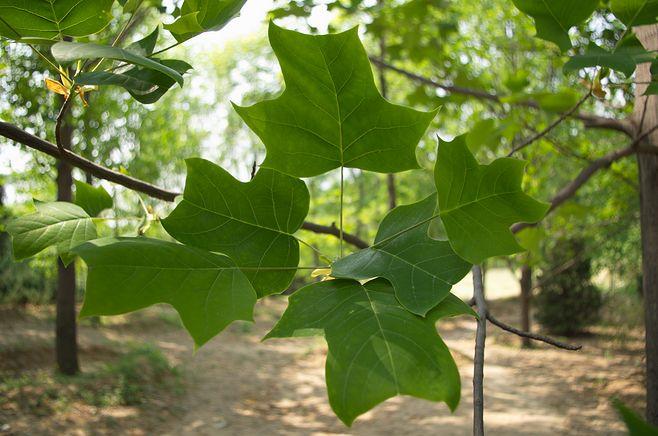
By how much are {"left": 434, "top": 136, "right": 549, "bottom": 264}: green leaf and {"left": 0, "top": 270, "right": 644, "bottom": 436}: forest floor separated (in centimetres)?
455

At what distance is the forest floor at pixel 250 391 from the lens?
244 inches

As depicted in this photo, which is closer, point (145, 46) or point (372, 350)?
point (372, 350)

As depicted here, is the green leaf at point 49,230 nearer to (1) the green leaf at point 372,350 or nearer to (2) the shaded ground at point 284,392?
(1) the green leaf at point 372,350

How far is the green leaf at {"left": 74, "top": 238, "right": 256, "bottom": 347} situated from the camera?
461 mm

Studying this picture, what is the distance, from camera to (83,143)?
7.99 metres

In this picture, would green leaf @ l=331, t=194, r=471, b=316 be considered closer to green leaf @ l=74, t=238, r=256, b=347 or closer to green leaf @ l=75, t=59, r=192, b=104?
green leaf @ l=74, t=238, r=256, b=347

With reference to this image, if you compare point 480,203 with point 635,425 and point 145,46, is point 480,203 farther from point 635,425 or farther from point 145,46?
point 145,46

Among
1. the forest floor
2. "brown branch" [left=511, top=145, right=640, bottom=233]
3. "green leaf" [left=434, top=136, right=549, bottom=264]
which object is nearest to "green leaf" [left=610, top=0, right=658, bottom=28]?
"green leaf" [left=434, top=136, right=549, bottom=264]

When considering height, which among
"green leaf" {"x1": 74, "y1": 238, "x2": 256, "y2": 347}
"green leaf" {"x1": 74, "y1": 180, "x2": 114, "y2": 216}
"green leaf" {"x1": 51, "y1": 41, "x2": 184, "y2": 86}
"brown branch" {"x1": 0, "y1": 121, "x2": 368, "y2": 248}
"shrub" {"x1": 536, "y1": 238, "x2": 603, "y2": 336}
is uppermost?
"green leaf" {"x1": 51, "y1": 41, "x2": 184, "y2": 86}

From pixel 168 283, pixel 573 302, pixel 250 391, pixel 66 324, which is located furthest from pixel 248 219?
pixel 573 302

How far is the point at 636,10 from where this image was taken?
784 mm

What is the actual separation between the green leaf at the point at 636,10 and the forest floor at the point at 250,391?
4502 millimetres

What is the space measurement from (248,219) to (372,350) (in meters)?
0.20

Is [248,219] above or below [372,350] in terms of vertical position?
above
